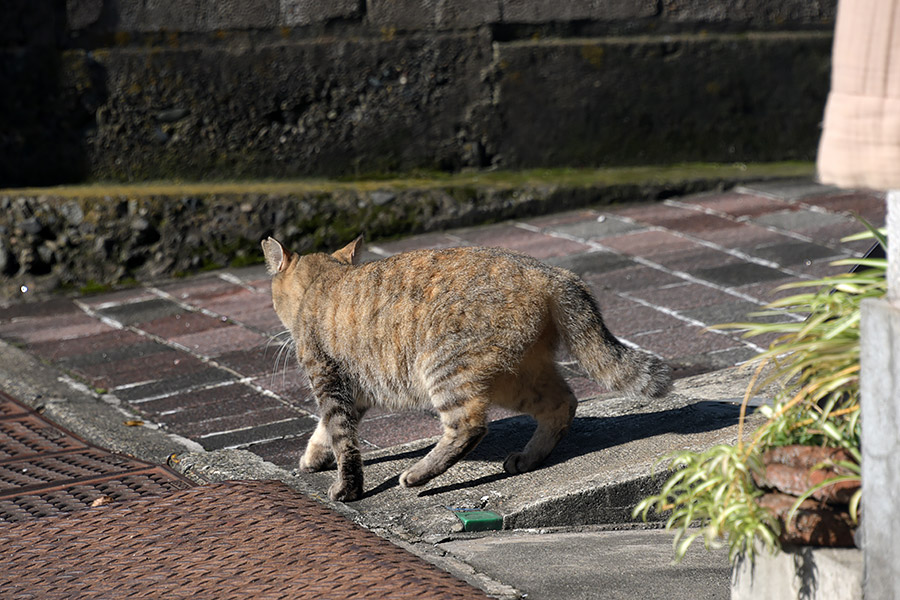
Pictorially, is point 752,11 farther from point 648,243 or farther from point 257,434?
point 257,434

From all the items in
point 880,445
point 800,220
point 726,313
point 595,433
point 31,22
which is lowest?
point 595,433

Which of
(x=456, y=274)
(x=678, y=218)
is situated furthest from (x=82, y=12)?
(x=456, y=274)

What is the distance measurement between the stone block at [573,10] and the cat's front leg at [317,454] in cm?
451

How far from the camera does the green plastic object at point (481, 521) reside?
3.55m

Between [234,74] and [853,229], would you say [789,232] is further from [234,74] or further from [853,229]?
[234,74]

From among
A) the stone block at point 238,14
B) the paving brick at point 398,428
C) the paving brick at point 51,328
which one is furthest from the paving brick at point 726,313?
the stone block at point 238,14

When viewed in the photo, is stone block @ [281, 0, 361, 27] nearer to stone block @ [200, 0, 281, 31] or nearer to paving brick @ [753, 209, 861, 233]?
stone block @ [200, 0, 281, 31]

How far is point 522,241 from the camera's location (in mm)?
7188

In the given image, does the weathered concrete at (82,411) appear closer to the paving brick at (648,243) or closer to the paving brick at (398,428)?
the paving brick at (398,428)

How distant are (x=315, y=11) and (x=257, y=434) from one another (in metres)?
3.91

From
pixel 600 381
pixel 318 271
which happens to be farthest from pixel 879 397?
pixel 318 271

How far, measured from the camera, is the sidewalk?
3.63 meters

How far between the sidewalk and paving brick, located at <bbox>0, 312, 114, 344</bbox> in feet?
0.06

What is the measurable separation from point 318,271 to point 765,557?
2603 mm
